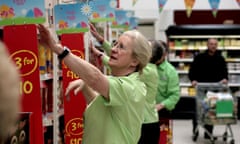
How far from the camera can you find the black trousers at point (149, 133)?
4012 millimetres

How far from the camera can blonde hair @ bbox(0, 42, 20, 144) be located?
2.87 ft

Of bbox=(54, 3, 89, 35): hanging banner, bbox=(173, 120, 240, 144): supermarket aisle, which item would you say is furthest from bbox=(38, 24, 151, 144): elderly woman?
bbox=(173, 120, 240, 144): supermarket aisle

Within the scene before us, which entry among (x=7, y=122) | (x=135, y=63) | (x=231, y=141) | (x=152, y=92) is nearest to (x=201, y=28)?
(x=231, y=141)

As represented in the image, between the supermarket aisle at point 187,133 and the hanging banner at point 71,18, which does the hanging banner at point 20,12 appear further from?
the supermarket aisle at point 187,133

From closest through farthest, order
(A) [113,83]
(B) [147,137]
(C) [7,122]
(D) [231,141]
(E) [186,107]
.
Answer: (C) [7,122]
(A) [113,83]
(B) [147,137]
(D) [231,141]
(E) [186,107]

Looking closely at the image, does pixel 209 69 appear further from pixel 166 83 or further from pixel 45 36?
pixel 45 36

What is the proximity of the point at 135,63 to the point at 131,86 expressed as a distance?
0.21 metres

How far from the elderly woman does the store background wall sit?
8965 millimetres

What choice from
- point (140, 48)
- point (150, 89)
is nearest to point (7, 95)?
point (140, 48)

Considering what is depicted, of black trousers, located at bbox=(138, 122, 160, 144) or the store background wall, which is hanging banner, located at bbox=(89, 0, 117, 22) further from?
the store background wall

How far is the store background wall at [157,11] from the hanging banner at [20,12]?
30.3ft

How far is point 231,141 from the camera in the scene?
746 cm

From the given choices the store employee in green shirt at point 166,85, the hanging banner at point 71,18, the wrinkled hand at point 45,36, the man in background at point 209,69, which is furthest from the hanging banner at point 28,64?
the man in background at point 209,69

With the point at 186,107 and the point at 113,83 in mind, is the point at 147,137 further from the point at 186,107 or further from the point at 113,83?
the point at 186,107
